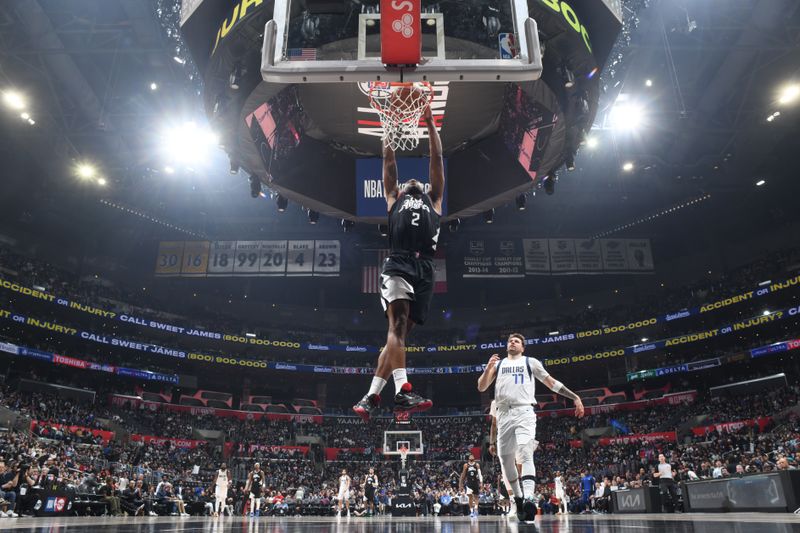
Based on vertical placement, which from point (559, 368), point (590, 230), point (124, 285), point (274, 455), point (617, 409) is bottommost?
point (274, 455)

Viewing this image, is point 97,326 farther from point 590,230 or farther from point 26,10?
point 590,230

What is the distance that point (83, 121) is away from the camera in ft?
69.1

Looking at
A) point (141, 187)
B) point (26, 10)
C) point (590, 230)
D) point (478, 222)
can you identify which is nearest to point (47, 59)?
point (26, 10)

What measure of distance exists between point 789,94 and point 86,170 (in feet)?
95.0

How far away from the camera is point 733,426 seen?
2580 cm

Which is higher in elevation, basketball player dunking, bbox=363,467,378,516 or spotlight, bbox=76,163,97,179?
spotlight, bbox=76,163,97,179

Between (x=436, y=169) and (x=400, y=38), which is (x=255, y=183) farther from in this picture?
(x=436, y=169)

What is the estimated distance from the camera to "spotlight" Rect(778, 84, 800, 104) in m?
19.0

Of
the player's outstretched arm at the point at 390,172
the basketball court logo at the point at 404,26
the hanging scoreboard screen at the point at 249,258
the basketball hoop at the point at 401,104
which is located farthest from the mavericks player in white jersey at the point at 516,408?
the hanging scoreboard screen at the point at 249,258

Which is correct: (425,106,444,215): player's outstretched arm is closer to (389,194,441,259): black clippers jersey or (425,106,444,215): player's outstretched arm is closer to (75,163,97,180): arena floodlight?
(389,194,441,259): black clippers jersey

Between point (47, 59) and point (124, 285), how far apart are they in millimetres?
20525

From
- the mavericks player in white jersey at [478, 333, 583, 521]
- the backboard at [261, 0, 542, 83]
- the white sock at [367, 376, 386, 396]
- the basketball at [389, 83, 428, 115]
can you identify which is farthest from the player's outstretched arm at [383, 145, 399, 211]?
the mavericks player in white jersey at [478, 333, 583, 521]

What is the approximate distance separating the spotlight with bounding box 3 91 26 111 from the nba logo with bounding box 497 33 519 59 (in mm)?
20199

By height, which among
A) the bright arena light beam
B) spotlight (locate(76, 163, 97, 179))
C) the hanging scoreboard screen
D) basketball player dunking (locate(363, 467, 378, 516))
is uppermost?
spotlight (locate(76, 163, 97, 179))
